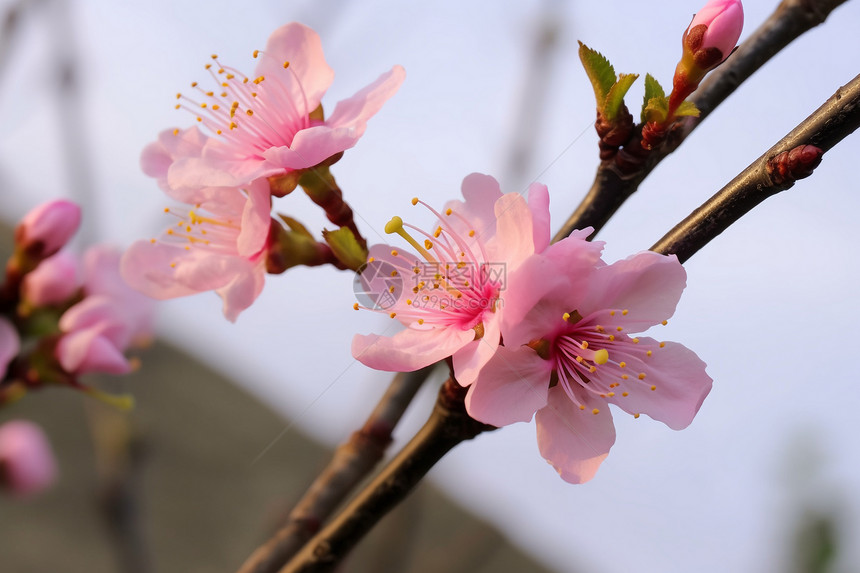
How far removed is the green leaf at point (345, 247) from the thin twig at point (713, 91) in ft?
0.53

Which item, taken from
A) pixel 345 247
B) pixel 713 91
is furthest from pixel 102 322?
pixel 713 91

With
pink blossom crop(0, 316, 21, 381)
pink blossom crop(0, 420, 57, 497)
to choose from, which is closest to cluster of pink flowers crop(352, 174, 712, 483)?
pink blossom crop(0, 316, 21, 381)

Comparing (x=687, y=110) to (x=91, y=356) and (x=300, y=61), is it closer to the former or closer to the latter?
(x=300, y=61)

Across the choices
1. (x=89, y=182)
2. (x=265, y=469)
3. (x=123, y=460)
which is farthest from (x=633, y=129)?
(x=265, y=469)

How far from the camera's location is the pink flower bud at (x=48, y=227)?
2.58ft

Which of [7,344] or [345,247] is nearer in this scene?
[345,247]

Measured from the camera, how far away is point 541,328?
429 mm

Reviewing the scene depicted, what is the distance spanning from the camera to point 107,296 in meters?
0.87

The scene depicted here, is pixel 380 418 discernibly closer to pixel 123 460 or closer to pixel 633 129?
pixel 633 129

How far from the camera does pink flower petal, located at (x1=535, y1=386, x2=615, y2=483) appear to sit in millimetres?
447

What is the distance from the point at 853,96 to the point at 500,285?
251 millimetres

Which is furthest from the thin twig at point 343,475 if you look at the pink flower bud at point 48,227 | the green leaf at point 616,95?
the pink flower bud at point 48,227

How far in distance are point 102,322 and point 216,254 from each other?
1.03ft

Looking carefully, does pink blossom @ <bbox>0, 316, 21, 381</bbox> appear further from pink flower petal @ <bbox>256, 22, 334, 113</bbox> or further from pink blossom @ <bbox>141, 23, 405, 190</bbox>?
pink flower petal @ <bbox>256, 22, 334, 113</bbox>
